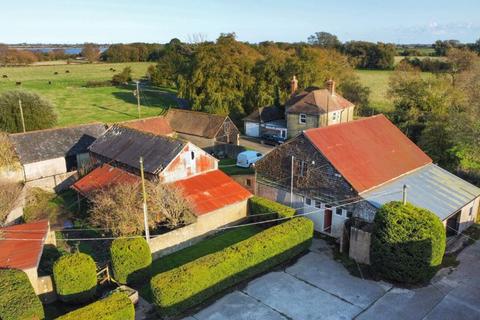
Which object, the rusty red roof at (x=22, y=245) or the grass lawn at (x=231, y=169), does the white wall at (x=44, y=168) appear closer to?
the rusty red roof at (x=22, y=245)

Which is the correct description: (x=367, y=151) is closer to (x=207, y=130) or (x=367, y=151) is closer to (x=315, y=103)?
(x=315, y=103)

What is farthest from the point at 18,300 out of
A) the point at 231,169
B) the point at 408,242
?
the point at 231,169

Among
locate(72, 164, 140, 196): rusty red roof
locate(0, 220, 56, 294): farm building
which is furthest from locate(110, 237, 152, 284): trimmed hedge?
locate(72, 164, 140, 196): rusty red roof

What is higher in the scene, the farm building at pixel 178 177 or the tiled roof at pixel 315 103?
the tiled roof at pixel 315 103

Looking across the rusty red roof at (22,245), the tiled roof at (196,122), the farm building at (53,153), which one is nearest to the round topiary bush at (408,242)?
the rusty red roof at (22,245)

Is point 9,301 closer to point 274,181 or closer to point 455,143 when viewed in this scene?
point 274,181
